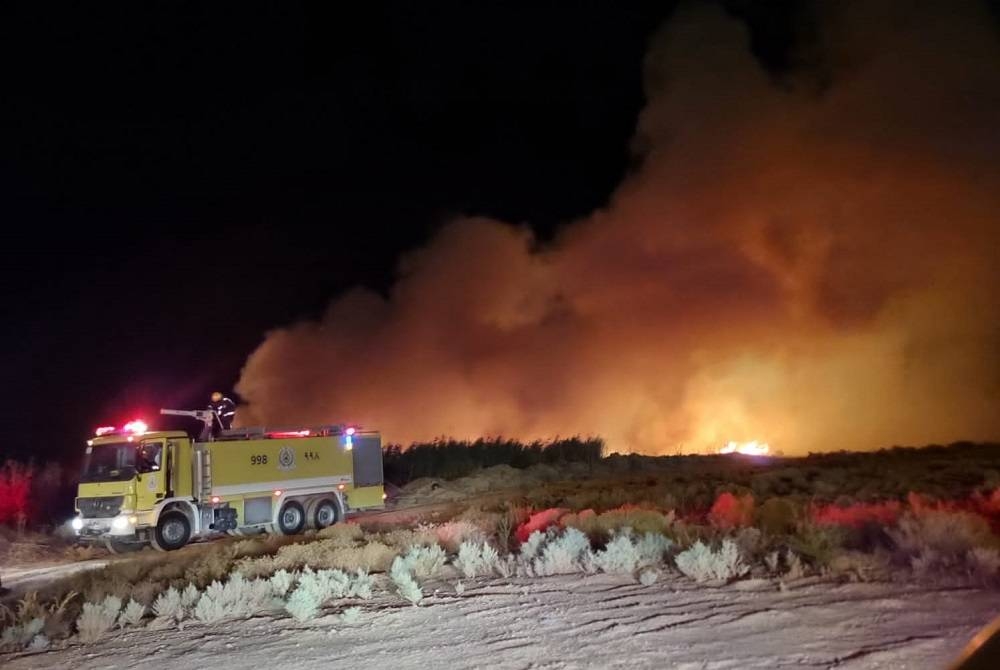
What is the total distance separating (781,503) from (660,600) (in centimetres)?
558

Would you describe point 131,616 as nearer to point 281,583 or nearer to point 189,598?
point 189,598

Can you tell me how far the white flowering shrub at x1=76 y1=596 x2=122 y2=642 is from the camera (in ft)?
30.7

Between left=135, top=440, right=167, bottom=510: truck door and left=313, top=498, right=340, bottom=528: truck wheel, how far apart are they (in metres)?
3.74

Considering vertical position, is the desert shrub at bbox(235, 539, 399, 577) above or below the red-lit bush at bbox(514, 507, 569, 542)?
below

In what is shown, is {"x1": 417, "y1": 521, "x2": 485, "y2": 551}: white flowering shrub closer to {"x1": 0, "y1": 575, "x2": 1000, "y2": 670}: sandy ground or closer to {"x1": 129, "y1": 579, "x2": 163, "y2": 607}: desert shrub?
{"x1": 0, "y1": 575, "x2": 1000, "y2": 670}: sandy ground

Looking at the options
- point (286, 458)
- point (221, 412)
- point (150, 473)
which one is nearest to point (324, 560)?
point (150, 473)

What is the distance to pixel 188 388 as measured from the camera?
53.5 meters

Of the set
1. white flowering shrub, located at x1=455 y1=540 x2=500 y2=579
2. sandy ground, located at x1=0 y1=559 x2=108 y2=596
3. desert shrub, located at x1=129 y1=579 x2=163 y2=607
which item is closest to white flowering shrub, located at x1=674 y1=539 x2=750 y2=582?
white flowering shrub, located at x1=455 y1=540 x2=500 y2=579

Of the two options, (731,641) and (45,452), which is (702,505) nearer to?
(731,641)

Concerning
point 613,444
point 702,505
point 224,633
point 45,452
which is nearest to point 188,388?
point 45,452

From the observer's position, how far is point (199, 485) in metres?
18.6

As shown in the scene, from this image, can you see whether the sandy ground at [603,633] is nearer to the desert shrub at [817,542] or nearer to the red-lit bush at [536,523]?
the desert shrub at [817,542]

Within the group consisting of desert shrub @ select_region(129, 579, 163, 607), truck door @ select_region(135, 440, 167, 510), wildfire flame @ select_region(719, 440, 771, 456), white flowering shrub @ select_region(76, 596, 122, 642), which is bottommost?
white flowering shrub @ select_region(76, 596, 122, 642)

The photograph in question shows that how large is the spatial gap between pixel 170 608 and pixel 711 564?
5.73 m
